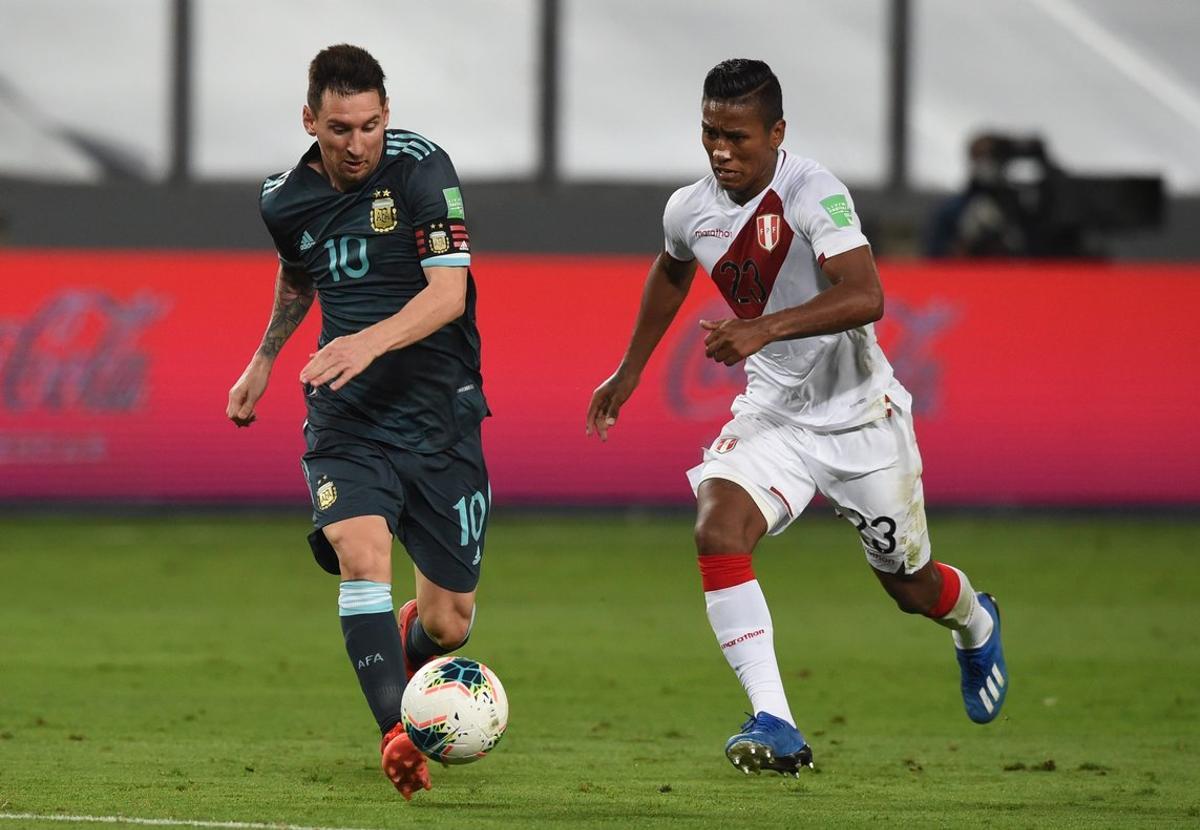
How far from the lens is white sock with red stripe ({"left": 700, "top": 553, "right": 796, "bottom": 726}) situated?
6504mm

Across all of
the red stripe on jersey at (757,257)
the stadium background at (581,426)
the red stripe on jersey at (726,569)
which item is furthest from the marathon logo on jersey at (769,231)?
the stadium background at (581,426)

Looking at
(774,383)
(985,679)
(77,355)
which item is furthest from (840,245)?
(77,355)

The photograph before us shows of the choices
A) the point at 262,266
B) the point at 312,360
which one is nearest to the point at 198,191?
the point at 262,266

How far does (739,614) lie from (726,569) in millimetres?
153

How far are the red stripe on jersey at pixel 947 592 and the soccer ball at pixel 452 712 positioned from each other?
1964mm

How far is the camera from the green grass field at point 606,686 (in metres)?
6.35

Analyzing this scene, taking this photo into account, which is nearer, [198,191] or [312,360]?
[312,360]

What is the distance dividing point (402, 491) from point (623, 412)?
8.93m

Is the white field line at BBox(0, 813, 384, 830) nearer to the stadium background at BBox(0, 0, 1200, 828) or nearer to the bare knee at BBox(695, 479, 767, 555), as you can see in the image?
the stadium background at BBox(0, 0, 1200, 828)

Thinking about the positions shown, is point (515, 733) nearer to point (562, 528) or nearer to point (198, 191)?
point (562, 528)

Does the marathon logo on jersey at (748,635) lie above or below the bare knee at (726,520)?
below

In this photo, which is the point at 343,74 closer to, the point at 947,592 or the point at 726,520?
the point at 726,520

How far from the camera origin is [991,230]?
17.3m

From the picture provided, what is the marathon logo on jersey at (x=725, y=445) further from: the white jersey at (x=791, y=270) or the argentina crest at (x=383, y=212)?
the argentina crest at (x=383, y=212)
